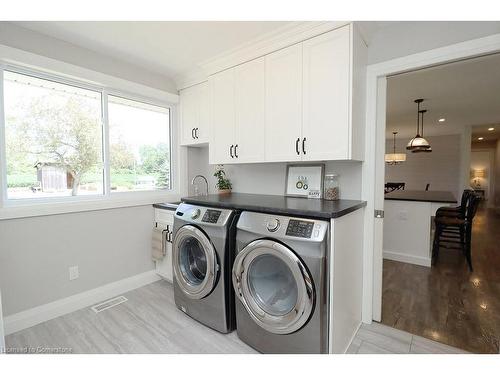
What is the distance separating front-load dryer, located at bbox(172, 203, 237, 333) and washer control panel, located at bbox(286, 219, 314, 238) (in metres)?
0.50

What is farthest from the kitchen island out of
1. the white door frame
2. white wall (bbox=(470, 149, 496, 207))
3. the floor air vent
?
white wall (bbox=(470, 149, 496, 207))

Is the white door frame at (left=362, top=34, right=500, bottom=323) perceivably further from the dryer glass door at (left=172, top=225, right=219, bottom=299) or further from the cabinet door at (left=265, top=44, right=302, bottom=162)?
the dryer glass door at (left=172, top=225, right=219, bottom=299)

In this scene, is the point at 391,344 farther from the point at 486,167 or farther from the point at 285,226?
the point at 486,167

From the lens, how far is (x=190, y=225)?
6.76 feet

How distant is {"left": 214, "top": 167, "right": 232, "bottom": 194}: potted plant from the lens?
289 centimetres

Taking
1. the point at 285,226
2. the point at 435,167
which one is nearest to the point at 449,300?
the point at 285,226

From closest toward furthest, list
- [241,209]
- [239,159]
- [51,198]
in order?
1. [241,209]
2. [51,198]
3. [239,159]

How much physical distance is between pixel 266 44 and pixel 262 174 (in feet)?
3.97

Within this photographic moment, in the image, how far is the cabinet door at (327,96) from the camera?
5.73 feet

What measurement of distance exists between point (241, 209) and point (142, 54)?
182 cm

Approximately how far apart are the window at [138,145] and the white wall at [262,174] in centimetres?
37

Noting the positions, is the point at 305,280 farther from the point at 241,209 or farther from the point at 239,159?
the point at 239,159

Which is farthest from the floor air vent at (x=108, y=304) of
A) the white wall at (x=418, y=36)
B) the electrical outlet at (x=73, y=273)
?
the white wall at (x=418, y=36)
